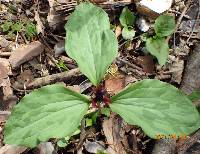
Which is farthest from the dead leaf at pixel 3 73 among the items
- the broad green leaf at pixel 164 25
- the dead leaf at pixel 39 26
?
the broad green leaf at pixel 164 25

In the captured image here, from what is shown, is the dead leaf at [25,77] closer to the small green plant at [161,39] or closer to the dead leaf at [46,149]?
the dead leaf at [46,149]

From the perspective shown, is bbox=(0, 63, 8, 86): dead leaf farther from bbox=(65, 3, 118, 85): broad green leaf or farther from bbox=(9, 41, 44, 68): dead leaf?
bbox=(65, 3, 118, 85): broad green leaf

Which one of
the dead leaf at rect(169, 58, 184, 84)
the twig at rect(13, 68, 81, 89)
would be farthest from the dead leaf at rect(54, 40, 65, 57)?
the dead leaf at rect(169, 58, 184, 84)

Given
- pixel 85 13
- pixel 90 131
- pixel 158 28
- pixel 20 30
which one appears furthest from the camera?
pixel 20 30

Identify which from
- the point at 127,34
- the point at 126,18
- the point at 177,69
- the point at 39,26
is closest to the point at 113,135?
the point at 177,69

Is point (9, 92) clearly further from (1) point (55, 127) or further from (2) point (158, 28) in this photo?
(2) point (158, 28)

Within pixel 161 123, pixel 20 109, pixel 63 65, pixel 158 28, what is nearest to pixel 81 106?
pixel 20 109
